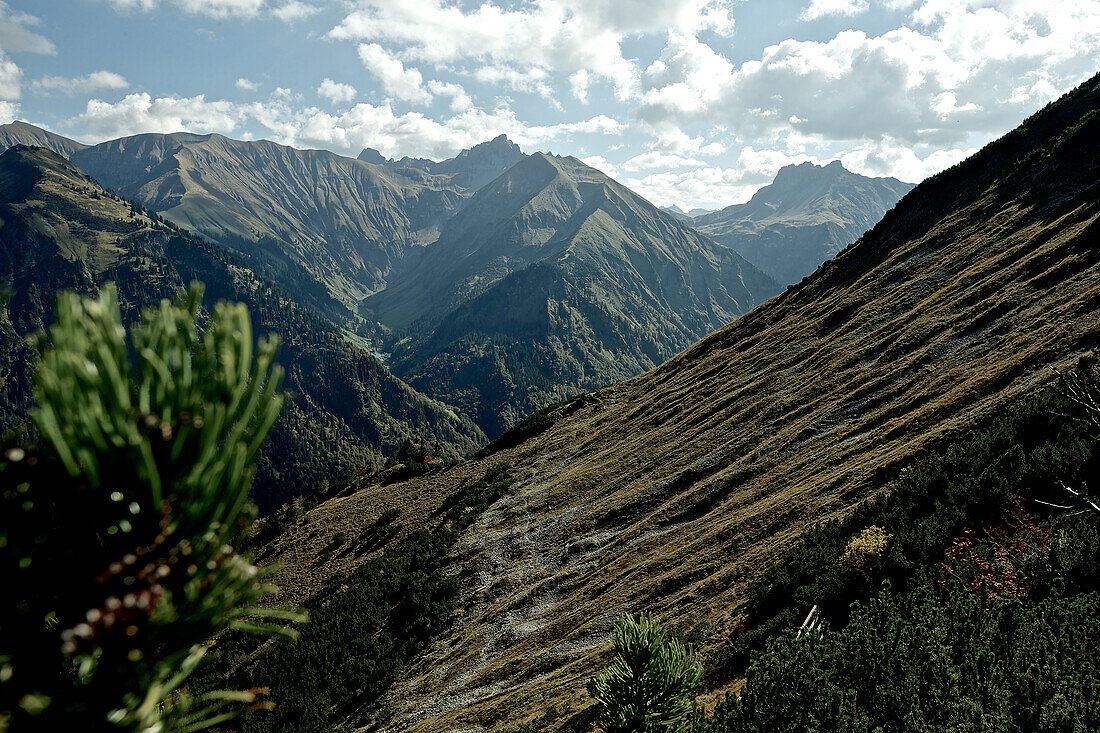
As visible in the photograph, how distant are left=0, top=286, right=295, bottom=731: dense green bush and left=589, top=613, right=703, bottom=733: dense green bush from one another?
27.5 ft

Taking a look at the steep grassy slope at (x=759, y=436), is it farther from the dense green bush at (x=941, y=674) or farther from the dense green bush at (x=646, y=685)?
the dense green bush at (x=941, y=674)

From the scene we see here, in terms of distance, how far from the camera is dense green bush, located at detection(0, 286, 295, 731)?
2738 mm

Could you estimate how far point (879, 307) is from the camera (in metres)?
49.2

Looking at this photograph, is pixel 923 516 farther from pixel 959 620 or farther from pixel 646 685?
pixel 646 685

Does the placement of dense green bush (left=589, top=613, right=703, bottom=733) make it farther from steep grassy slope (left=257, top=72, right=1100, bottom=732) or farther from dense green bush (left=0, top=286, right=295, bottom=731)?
steep grassy slope (left=257, top=72, right=1100, bottom=732)

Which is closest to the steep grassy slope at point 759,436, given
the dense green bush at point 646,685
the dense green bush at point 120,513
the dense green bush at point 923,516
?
the dense green bush at point 923,516

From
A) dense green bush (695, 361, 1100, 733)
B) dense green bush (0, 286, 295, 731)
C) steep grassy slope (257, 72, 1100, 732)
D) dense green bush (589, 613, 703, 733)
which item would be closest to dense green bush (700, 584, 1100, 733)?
dense green bush (695, 361, 1100, 733)

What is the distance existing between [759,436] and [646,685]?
30986 mm

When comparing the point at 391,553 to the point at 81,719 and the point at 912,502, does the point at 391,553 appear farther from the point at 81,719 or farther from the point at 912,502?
the point at 81,719

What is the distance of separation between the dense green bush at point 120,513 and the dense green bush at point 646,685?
837 cm

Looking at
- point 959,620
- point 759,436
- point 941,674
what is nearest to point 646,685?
point 941,674

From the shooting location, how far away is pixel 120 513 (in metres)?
2.88

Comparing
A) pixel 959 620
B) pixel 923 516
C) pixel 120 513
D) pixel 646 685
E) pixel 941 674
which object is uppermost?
pixel 120 513

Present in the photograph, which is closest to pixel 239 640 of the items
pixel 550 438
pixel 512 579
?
pixel 512 579
